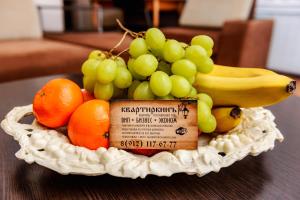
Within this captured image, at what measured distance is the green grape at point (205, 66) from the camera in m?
0.44

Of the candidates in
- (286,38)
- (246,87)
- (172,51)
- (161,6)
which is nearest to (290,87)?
(246,87)

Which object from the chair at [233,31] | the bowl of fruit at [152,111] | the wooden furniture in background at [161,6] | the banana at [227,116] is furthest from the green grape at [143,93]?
the wooden furniture in background at [161,6]

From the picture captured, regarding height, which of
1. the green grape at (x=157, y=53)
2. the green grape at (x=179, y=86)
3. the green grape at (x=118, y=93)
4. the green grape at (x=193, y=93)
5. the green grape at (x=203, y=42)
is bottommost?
the green grape at (x=118, y=93)

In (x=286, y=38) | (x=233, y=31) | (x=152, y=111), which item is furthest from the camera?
(x=286, y=38)

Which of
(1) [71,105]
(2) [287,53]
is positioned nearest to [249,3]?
(2) [287,53]

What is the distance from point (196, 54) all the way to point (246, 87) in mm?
81

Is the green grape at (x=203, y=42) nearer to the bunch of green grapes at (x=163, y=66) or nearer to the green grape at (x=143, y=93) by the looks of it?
the bunch of green grapes at (x=163, y=66)

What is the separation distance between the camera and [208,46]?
18.5 inches

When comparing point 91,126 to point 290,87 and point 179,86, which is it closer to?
point 179,86

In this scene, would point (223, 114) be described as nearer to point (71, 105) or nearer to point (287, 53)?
point (71, 105)

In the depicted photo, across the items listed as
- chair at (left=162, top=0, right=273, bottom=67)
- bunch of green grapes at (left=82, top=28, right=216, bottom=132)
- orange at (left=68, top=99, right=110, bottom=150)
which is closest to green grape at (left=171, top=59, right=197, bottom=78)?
bunch of green grapes at (left=82, top=28, right=216, bottom=132)

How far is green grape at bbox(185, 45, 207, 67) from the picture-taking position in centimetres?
43

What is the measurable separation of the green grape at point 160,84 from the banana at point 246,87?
0.26 feet

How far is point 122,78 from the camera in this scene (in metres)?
0.43
